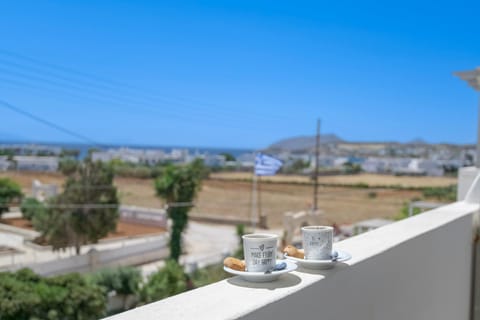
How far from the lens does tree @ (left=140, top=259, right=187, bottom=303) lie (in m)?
9.27

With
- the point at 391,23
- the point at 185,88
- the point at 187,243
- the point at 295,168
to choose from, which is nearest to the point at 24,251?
the point at 187,243

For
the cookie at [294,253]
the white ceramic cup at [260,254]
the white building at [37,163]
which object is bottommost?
the white building at [37,163]

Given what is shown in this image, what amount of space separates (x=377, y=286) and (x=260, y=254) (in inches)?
19.7

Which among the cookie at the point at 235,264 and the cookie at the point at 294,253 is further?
the cookie at the point at 294,253

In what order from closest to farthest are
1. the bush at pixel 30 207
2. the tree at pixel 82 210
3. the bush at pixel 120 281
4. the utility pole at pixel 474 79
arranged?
1. the utility pole at pixel 474 79
2. the bush at pixel 120 281
3. the tree at pixel 82 210
4. the bush at pixel 30 207

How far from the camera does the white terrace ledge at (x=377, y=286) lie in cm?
71

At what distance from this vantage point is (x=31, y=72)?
63.3 ft

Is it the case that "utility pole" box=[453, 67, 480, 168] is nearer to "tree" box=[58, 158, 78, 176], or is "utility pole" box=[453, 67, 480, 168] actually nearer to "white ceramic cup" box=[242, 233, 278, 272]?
"white ceramic cup" box=[242, 233, 278, 272]

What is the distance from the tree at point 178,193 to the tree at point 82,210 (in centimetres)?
212

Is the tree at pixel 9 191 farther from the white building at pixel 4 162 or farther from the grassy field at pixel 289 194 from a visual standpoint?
the white building at pixel 4 162

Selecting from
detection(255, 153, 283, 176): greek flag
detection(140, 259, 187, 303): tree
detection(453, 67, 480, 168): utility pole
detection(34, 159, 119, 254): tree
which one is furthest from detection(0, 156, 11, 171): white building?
detection(453, 67, 480, 168): utility pole

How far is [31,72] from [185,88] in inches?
1187

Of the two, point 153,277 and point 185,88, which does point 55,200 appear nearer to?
point 153,277

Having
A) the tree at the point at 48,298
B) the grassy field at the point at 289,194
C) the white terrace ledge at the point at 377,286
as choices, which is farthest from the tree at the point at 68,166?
the white terrace ledge at the point at 377,286
